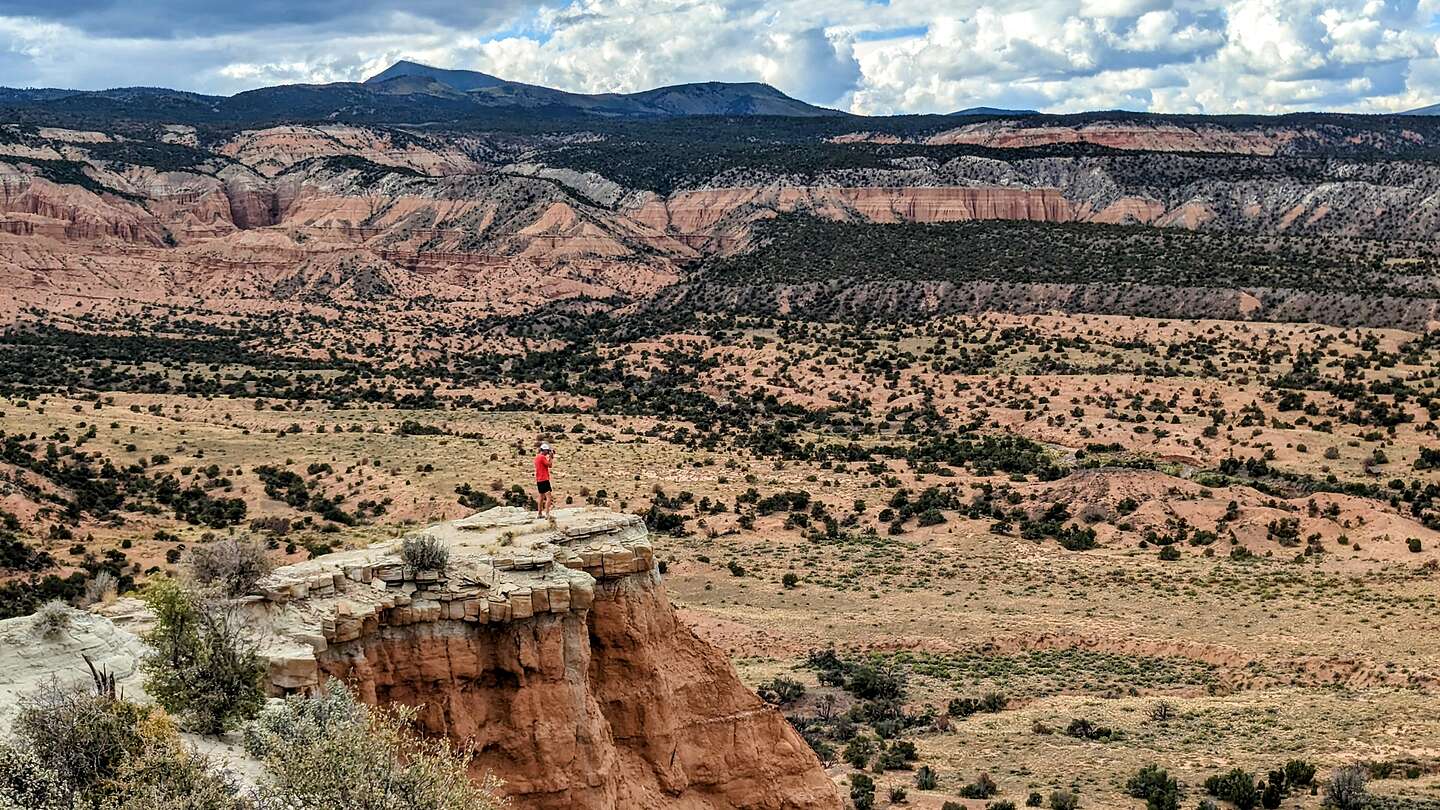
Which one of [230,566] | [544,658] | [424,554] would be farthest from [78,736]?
→ [544,658]

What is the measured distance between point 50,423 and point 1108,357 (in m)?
56.5

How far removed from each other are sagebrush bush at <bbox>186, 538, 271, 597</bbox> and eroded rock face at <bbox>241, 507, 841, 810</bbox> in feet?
0.58

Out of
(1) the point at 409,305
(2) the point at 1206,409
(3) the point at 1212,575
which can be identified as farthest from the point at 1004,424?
(1) the point at 409,305

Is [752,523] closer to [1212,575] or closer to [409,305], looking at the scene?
[1212,575]

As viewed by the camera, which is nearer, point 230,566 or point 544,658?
point 230,566

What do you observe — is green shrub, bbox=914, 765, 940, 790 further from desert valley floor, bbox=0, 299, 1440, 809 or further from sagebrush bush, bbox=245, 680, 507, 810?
sagebrush bush, bbox=245, 680, 507, 810

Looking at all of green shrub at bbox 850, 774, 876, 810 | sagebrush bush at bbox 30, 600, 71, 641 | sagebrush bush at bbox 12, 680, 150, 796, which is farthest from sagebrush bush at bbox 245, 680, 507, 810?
green shrub at bbox 850, 774, 876, 810

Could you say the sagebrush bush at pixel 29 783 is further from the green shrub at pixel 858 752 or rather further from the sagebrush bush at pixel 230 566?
the green shrub at pixel 858 752

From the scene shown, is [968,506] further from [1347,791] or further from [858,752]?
[1347,791]

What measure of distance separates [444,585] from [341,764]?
3546 millimetres

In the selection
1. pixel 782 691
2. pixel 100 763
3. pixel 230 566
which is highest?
pixel 230 566

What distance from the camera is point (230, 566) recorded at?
41.5ft

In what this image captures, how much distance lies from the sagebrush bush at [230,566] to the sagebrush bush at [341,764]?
163 centimetres

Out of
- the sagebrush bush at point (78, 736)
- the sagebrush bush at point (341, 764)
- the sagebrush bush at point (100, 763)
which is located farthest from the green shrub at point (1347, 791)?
the sagebrush bush at point (78, 736)
